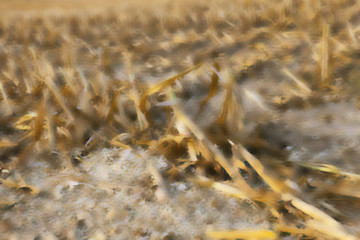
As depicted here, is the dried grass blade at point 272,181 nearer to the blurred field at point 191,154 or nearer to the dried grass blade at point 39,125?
the blurred field at point 191,154

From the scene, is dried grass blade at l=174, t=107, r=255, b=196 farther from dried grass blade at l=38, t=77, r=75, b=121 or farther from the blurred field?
dried grass blade at l=38, t=77, r=75, b=121

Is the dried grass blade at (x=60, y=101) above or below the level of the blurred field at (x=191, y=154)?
above

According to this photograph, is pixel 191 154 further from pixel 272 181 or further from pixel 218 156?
pixel 272 181

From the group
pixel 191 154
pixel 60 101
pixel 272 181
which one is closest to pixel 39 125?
pixel 60 101

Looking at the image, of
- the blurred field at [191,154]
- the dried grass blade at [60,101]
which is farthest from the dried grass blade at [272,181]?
the dried grass blade at [60,101]

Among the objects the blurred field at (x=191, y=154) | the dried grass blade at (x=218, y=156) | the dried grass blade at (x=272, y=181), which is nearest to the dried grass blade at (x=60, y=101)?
the blurred field at (x=191, y=154)

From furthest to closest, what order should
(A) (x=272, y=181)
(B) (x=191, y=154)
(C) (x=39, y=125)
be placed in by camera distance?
1. (C) (x=39, y=125)
2. (B) (x=191, y=154)
3. (A) (x=272, y=181)

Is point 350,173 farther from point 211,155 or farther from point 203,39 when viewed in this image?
point 203,39

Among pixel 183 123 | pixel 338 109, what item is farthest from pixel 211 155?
pixel 338 109

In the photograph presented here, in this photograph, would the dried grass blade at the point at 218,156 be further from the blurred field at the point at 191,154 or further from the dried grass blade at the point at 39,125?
the dried grass blade at the point at 39,125

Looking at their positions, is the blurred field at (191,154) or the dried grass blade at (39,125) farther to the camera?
the dried grass blade at (39,125)

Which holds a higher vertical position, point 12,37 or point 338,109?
point 12,37
